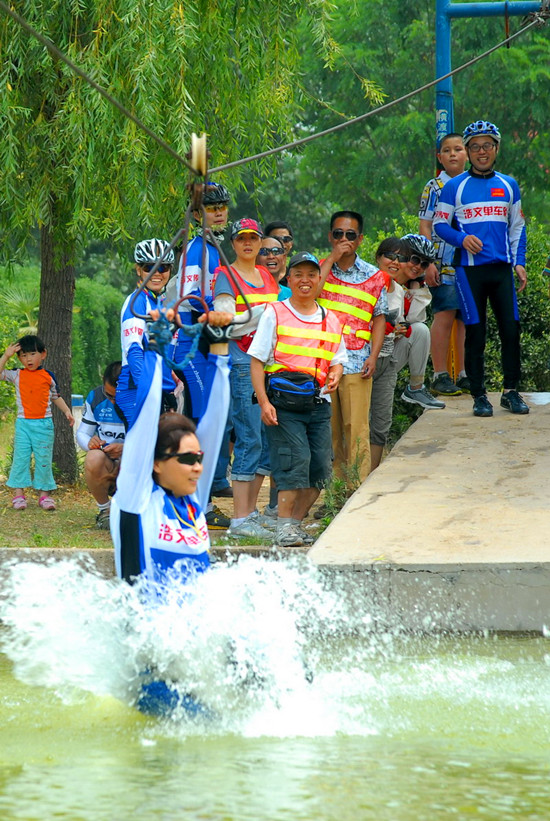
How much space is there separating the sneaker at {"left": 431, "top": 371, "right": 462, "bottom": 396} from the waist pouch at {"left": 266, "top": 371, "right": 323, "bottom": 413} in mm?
3150

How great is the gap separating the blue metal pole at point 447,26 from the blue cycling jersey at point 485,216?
2222mm

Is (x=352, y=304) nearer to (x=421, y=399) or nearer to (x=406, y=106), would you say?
(x=421, y=399)

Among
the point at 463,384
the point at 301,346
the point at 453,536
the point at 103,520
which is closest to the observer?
the point at 453,536

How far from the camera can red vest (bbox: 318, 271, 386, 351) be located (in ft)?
28.1

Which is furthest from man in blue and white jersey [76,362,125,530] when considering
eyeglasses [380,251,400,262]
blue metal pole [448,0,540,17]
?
blue metal pole [448,0,540,17]

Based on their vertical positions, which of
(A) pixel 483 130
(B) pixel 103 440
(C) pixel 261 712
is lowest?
(C) pixel 261 712

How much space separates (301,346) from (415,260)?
78.3 inches

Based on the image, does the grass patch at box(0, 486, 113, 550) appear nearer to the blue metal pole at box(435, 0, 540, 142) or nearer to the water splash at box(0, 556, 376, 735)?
the water splash at box(0, 556, 376, 735)

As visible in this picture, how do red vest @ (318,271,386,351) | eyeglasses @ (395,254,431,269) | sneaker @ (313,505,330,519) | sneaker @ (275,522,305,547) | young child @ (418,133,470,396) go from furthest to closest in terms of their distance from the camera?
young child @ (418,133,470,396), eyeglasses @ (395,254,431,269), red vest @ (318,271,386,351), sneaker @ (313,505,330,519), sneaker @ (275,522,305,547)

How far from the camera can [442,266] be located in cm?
1009

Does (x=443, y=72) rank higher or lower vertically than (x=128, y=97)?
higher

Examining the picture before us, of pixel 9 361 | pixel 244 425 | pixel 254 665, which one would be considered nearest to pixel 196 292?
pixel 244 425

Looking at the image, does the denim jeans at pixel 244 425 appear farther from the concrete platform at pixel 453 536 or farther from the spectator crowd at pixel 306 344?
the concrete platform at pixel 453 536

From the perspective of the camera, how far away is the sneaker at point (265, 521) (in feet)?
26.3
